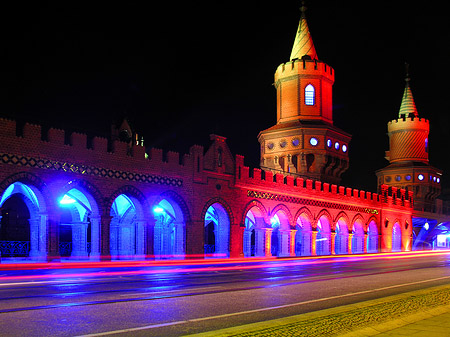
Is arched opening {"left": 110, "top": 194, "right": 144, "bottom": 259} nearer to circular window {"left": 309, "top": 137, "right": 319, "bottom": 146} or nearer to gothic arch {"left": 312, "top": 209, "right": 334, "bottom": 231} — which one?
gothic arch {"left": 312, "top": 209, "right": 334, "bottom": 231}

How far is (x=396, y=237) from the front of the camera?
50.9m

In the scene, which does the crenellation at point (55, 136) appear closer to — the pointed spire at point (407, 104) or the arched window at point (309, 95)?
the arched window at point (309, 95)

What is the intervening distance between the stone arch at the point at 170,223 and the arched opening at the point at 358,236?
1770 centimetres

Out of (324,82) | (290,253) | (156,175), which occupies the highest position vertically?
(324,82)

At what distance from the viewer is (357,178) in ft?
243

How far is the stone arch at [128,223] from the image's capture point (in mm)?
26592

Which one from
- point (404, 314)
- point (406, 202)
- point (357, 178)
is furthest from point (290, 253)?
point (357, 178)

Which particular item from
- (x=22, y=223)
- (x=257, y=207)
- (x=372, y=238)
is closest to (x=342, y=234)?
(x=372, y=238)

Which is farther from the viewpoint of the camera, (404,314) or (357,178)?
(357,178)

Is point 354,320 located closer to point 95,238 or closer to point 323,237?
point 95,238

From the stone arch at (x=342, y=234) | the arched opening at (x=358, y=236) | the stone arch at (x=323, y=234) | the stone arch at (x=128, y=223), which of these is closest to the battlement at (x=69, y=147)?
the stone arch at (x=128, y=223)

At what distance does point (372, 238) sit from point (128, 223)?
24.1 metres

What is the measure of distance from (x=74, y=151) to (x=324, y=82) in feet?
89.5

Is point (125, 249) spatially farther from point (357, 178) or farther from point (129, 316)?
point (357, 178)
